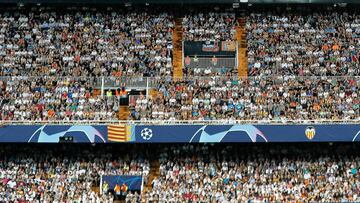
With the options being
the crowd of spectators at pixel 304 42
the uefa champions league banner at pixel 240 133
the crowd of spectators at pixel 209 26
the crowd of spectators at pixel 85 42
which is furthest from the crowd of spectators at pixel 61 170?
the crowd of spectators at pixel 209 26

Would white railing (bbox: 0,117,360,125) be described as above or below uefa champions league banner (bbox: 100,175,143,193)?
above

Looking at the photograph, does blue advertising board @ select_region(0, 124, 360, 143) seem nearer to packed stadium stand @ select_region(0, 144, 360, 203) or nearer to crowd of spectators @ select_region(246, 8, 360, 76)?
packed stadium stand @ select_region(0, 144, 360, 203)

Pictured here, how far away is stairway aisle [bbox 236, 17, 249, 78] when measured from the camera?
51.8 m

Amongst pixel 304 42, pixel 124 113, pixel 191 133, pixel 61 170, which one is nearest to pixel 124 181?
pixel 61 170

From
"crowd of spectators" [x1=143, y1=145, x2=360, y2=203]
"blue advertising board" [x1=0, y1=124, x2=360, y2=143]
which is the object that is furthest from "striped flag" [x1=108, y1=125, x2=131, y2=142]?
"crowd of spectators" [x1=143, y1=145, x2=360, y2=203]

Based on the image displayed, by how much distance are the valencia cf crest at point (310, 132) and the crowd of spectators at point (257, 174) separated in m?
1.48

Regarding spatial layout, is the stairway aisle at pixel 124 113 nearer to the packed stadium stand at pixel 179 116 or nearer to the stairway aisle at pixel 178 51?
the packed stadium stand at pixel 179 116

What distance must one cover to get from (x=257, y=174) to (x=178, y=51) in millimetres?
10953

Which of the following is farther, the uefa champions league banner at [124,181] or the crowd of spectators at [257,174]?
the uefa champions league banner at [124,181]

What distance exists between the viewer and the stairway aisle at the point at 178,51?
51.5 meters

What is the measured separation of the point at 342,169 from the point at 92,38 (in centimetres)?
1699

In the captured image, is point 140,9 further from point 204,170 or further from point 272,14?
point 204,170

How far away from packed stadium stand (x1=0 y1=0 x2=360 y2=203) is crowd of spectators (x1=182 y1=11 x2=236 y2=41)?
0.60ft

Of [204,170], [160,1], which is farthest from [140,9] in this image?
[204,170]
